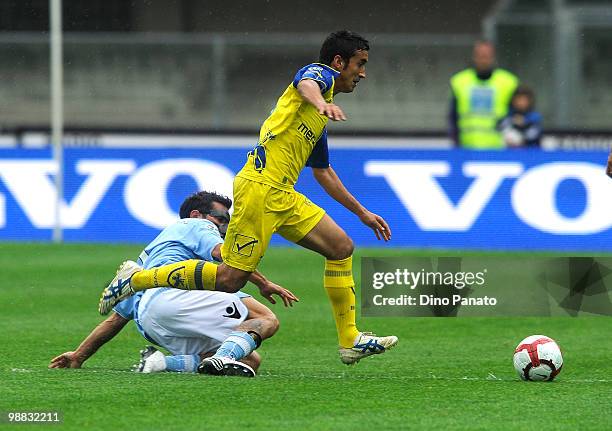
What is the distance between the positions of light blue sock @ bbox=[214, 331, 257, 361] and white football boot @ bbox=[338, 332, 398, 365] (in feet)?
2.12

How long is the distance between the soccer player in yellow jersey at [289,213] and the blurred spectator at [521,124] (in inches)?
330

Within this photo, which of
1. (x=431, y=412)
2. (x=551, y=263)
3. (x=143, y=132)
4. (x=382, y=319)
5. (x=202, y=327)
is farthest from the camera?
(x=143, y=132)

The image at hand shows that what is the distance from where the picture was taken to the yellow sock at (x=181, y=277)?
734cm

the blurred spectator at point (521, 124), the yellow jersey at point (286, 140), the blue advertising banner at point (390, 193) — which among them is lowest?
the yellow jersey at point (286, 140)

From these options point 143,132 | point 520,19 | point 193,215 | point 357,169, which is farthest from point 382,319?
point 520,19

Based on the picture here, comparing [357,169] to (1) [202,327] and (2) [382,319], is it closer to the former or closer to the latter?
(2) [382,319]

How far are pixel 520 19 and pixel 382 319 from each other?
9384 millimetres

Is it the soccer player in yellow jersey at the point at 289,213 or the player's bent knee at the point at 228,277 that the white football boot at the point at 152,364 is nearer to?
the soccer player in yellow jersey at the point at 289,213

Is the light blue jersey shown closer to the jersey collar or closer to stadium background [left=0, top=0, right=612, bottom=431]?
stadium background [left=0, top=0, right=612, bottom=431]

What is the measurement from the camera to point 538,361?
734cm

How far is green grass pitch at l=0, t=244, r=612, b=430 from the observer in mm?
6105

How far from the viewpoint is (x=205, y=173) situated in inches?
621

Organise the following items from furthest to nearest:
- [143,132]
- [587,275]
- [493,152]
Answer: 1. [143,132]
2. [493,152]
3. [587,275]

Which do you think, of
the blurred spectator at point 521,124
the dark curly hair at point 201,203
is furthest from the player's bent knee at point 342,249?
the blurred spectator at point 521,124
